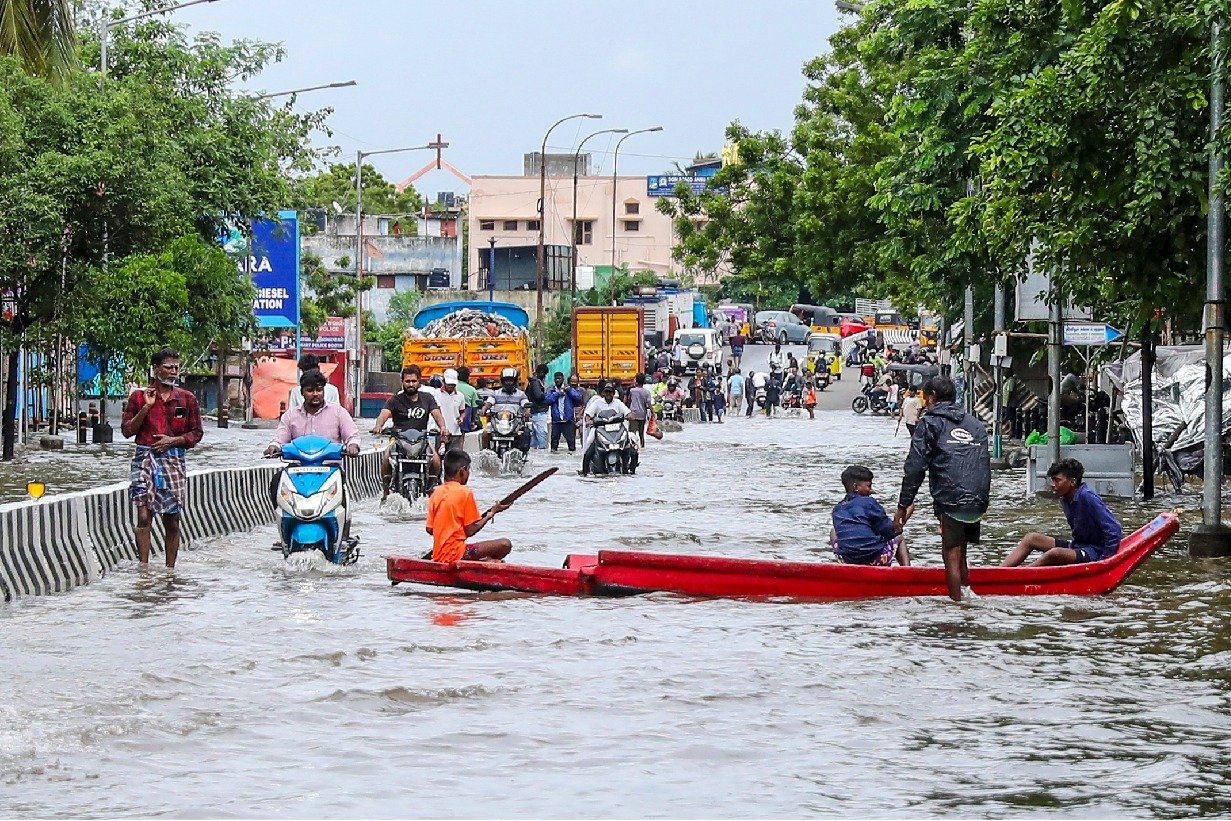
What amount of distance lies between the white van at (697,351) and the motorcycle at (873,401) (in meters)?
8.77

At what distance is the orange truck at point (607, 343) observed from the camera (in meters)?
52.3

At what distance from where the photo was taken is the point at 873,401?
6225 cm

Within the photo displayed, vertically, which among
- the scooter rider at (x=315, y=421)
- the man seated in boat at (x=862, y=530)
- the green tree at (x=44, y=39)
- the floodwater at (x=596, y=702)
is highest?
the green tree at (x=44, y=39)

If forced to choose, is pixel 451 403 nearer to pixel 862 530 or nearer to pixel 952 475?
pixel 862 530

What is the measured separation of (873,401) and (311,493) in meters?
49.2

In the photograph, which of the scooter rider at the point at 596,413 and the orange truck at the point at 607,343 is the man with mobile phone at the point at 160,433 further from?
the orange truck at the point at 607,343

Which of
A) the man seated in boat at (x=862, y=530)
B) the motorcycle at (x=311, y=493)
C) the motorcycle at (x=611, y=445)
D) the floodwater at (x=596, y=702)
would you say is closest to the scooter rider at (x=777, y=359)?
the motorcycle at (x=611, y=445)

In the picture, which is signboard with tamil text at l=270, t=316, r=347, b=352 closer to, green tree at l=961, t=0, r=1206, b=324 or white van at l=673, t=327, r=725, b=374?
white van at l=673, t=327, r=725, b=374

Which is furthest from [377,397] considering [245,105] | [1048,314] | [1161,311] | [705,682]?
[705,682]

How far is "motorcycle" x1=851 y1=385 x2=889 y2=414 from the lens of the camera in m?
61.8

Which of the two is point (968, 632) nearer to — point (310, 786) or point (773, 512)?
point (310, 786)

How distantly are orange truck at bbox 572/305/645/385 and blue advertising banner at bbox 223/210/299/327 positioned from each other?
916 cm

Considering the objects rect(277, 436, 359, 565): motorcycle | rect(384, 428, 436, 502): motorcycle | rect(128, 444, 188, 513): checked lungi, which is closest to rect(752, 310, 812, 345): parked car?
rect(384, 428, 436, 502): motorcycle

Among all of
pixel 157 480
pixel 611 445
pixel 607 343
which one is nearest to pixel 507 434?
pixel 611 445
